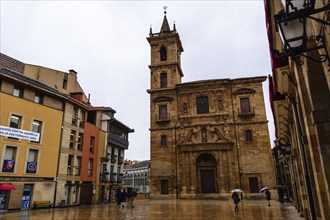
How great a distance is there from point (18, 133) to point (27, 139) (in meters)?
1.10

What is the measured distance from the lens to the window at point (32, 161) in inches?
896

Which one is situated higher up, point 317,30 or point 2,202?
point 317,30

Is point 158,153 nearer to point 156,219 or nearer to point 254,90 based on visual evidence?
point 254,90

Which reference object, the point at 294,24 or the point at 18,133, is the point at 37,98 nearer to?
the point at 18,133

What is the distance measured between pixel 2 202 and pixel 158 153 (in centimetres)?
2319

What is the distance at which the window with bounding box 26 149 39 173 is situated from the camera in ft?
74.6

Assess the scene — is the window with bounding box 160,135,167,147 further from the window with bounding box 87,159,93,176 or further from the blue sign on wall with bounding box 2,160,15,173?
the blue sign on wall with bounding box 2,160,15,173

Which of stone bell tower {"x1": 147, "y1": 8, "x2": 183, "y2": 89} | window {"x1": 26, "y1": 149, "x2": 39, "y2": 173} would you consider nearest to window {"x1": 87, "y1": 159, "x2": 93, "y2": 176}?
window {"x1": 26, "y1": 149, "x2": 39, "y2": 173}

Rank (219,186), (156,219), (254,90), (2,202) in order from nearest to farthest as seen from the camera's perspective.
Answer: (156,219) → (2,202) → (219,186) → (254,90)

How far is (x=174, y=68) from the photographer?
44719 mm

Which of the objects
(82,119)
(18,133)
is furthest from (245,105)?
(18,133)

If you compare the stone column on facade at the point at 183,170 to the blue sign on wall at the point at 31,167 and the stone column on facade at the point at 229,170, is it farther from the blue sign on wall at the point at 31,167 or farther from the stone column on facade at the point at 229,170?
the blue sign on wall at the point at 31,167

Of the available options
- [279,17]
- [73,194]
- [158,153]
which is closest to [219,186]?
[158,153]

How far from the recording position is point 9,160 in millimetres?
21172
